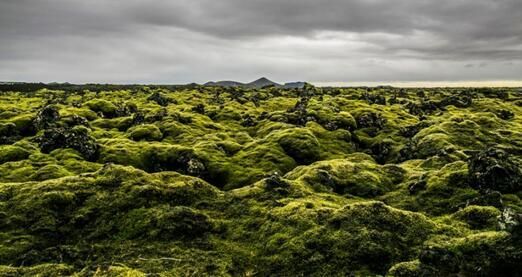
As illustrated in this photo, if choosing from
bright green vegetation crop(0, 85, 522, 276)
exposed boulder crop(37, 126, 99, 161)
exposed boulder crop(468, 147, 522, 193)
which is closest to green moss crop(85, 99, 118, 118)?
exposed boulder crop(37, 126, 99, 161)

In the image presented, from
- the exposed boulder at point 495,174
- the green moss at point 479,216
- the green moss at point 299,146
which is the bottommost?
A: the green moss at point 299,146

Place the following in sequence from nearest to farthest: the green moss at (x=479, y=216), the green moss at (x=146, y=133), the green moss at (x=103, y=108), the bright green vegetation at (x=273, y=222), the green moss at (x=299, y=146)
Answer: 1. the bright green vegetation at (x=273, y=222)
2. the green moss at (x=479, y=216)
3. the green moss at (x=299, y=146)
4. the green moss at (x=146, y=133)
5. the green moss at (x=103, y=108)

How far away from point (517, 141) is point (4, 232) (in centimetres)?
5847

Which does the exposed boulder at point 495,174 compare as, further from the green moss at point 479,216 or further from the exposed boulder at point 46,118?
the exposed boulder at point 46,118

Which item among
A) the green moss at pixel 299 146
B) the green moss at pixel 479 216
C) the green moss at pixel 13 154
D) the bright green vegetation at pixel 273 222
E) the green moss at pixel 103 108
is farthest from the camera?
the green moss at pixel 103 108

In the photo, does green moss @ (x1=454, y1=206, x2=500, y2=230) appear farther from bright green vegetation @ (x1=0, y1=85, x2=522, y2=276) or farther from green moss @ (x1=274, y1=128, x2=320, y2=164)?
green moss @ (x1=274, y1=128, x2=320, y2=164)

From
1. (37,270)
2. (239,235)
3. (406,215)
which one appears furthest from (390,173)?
(37,270)

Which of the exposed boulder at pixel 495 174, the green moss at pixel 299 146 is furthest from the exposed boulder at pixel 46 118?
the exposed boulder at pixel 495 174

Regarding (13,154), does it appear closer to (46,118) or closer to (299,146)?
(46,118)

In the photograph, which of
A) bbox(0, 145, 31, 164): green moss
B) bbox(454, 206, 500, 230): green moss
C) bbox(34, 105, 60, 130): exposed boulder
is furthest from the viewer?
bbox(34, 105, 60, 130): exposed boulder

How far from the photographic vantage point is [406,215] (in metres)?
19.9

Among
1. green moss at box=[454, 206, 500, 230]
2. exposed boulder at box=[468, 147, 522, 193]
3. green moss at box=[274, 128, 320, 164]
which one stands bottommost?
green moss at box=[274, 128, 320, 164]

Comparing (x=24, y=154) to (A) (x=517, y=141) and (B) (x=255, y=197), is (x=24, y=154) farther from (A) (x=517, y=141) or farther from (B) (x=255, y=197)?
(A) (x=517, y=141)

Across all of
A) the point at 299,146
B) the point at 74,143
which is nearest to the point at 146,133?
the point at 74,143
